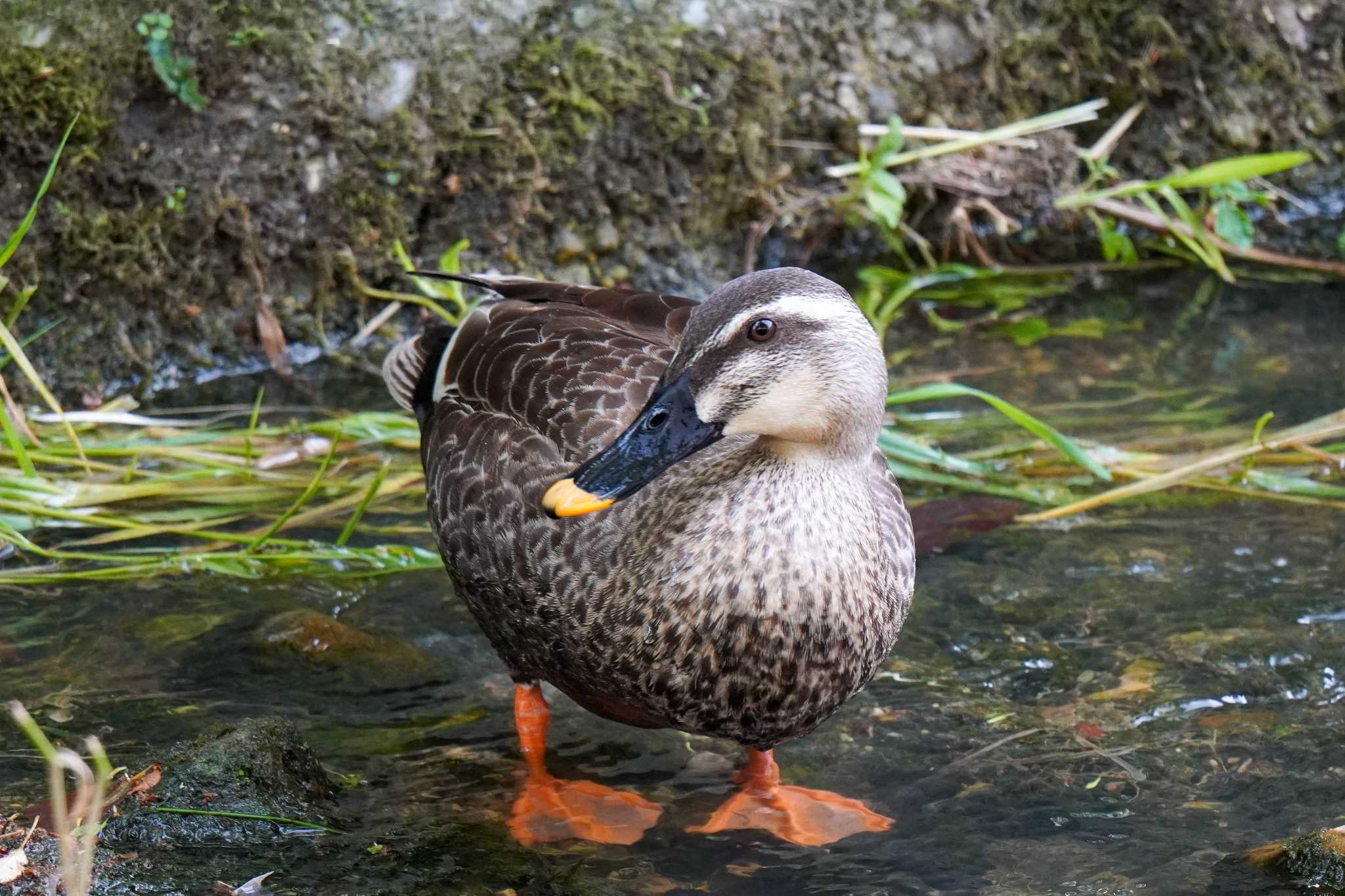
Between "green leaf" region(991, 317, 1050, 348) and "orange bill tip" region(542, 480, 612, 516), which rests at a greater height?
"orange bill tip" region(542, 480, 612, 516)

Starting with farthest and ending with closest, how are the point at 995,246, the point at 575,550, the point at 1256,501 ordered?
the point at 995,246 → the point at 1256,501 → the point at 575,550

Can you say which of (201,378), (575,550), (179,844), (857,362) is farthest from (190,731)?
(201,378)

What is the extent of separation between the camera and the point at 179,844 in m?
3.10

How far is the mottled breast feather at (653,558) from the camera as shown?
10.4 feet

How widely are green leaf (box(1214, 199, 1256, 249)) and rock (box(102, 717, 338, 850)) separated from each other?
443 centimetres

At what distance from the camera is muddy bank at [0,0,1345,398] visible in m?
5.54

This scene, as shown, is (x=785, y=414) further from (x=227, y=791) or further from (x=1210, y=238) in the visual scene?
(x=1210, y=238)

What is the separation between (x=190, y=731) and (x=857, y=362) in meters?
1.87

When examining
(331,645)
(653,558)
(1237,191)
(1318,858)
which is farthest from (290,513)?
(1237,191)

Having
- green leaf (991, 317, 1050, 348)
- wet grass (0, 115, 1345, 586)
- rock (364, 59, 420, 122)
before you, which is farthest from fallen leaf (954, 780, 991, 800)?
rock (364, 59, 420, 122)

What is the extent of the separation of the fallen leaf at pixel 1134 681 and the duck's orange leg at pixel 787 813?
809mm

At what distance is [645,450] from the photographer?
10.0 ft

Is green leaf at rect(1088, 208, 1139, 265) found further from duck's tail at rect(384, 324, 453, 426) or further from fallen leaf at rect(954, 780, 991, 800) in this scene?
fallen leaf at rect(954, 780, 991, 800)

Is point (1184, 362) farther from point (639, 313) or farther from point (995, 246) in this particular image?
point (639, 313)
